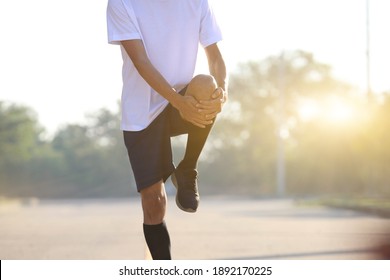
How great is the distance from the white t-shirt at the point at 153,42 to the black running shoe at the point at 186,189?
0.48 meters

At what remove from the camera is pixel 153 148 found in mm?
4453

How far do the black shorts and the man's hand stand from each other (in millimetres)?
189

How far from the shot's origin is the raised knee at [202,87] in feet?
14.1

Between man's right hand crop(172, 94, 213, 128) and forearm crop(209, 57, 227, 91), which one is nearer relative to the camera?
man's right hand crop(172, 94, 213, 128)

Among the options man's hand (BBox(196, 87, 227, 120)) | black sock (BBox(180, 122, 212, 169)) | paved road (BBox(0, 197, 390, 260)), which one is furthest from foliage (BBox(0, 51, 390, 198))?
man's hand (BBox(196, 87, 227, 120))

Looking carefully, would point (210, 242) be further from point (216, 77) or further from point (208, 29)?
point (208, 29)

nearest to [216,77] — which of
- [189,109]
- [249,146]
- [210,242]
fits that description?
[189,109]

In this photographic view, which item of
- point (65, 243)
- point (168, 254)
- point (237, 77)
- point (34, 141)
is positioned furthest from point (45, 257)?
point (237, 77)

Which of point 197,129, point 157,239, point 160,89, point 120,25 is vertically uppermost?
point 120,25

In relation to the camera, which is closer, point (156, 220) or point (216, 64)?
point (156, 220)

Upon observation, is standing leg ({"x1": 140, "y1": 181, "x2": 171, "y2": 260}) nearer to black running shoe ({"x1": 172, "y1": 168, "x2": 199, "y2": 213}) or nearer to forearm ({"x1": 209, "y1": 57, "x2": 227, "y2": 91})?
black running shoe ({"x1": 172, "y1": 168, "x2": 199, "y2": 213})

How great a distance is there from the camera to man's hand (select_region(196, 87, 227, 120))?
4328mm

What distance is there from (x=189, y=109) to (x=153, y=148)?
305 mm
